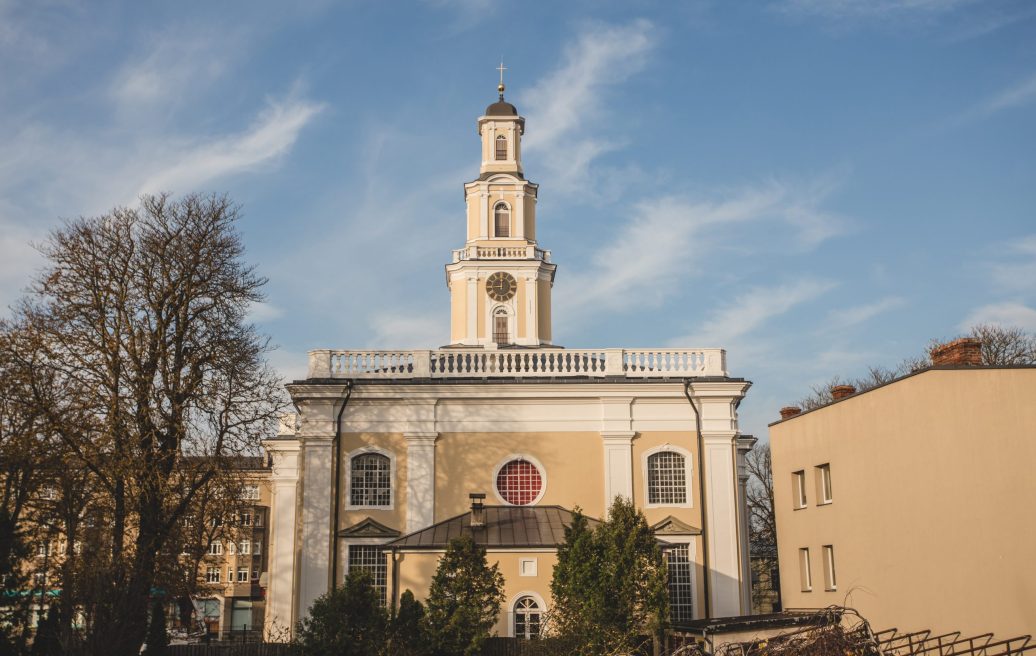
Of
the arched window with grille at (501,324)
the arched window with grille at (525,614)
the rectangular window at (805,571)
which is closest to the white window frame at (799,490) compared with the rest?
the rectangular window at (805,571)

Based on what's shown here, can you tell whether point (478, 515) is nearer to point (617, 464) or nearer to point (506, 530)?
point (506, 530)

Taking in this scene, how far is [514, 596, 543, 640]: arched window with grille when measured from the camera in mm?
28594

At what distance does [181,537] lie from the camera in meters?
28.3

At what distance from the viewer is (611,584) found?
25047mm

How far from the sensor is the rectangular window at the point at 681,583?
3116 centimetres

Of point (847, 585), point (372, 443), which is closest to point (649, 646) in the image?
point (847, 585)

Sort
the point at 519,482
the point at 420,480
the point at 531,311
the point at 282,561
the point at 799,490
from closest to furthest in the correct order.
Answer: the point at 799,490
the point at 282,561
the point at 420,480
the point at 519,482
the point at 531,311

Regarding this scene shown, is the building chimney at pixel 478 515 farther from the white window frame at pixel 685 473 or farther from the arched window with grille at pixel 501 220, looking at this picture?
the arched window with grille at pixel 501 220

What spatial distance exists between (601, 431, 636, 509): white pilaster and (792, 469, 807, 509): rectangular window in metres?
5.00

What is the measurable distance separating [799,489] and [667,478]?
4488 mm

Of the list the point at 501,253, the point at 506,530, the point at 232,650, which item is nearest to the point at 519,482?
the point at 506,530

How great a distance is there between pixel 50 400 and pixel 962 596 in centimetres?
2117

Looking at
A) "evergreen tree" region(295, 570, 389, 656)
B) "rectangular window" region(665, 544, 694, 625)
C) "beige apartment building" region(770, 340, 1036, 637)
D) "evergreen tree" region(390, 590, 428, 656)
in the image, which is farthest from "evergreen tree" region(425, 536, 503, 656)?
"beige apartment building" region(770, 340, 1036, 637)

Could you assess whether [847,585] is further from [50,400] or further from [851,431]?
[50,400]
